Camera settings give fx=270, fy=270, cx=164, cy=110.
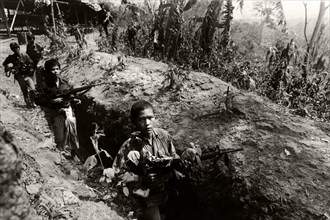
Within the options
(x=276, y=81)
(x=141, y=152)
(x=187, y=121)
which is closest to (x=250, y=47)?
(x=276, y=81)

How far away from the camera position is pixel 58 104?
479cm

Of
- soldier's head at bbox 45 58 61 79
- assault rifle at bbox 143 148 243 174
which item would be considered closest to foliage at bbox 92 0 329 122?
soldier's head at bbox 45 58 61 79

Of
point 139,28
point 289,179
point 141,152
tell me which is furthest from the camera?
point 139,28

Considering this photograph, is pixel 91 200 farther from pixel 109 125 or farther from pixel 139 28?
pixel 139 28

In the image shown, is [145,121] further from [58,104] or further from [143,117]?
[58,104]

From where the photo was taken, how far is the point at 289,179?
3.44 m

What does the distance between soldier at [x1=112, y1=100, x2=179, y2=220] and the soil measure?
0.40m

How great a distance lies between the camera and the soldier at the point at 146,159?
317 centimetres

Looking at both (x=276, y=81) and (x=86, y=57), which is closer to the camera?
(x=276, y=81)

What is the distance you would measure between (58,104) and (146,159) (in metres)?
2.44

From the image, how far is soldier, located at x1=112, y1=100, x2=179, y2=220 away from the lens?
125 inches

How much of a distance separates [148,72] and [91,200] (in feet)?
11.1

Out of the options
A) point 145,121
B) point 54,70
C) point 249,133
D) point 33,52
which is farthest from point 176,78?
point 33,52

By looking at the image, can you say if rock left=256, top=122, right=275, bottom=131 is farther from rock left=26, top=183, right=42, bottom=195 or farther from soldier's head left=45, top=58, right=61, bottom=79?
soldier's head left=45, top=58, right=61, bottom=79
